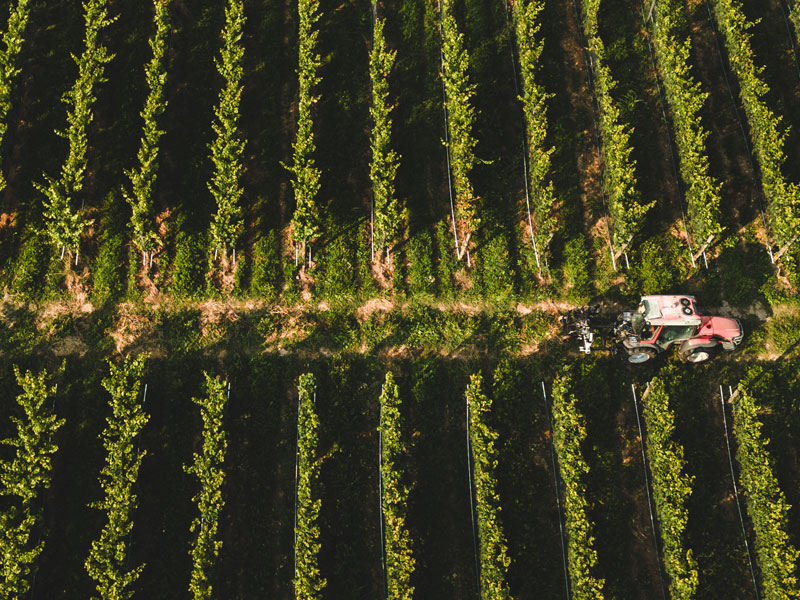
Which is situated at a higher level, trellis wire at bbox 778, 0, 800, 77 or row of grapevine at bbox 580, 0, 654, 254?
trellis wire at bbox 778, 0, 800, 77

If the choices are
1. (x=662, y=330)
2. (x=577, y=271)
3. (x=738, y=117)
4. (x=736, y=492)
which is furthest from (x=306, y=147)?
(x=736, y=492)

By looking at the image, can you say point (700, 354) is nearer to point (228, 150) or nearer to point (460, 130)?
point (460, 130)

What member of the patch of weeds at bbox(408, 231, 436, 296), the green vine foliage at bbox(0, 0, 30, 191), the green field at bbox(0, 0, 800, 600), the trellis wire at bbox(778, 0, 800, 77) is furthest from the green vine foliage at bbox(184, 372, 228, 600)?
the trellis wire at bbox(778, 0, 800, 77)

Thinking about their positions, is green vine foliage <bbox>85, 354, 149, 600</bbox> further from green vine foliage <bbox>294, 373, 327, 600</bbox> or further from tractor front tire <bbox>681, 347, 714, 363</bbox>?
tractor front tire <bbox>681, 347, 714, 363</bbox>

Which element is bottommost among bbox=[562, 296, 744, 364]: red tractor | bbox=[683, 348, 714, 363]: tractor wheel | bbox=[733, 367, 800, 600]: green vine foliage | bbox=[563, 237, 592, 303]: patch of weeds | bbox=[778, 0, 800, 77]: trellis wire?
bbox=[733, 367, 800, 600]: green vine foliage

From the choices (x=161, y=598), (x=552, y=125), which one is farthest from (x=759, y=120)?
(x=161, y=598)

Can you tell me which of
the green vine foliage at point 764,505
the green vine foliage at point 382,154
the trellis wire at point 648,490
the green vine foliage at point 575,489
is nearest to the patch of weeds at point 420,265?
the green vine foliage at point 382,154

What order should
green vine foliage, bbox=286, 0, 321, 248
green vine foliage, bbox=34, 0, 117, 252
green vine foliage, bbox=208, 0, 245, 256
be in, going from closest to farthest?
green vine foliage, bbox=34, 0, 117, 252, green vine foliage, bbox=208, 0, 245, 256, green vine foliage, bbox=286, 0, 321, 248
